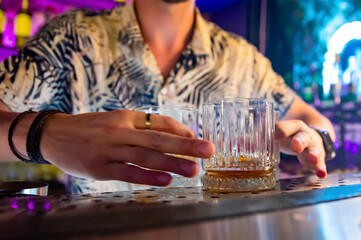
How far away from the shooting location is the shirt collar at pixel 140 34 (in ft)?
4.51

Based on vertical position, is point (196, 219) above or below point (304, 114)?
below

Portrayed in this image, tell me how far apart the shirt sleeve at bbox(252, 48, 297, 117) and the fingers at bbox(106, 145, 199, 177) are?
1.09 metres

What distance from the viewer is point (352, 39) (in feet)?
9.78

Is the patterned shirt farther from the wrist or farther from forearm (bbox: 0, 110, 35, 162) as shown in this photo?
the wrist

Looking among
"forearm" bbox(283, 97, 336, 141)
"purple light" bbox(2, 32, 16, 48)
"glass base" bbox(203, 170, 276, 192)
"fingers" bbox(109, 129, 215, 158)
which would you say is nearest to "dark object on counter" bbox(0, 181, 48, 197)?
"fingers" bbox(109, 129, 215, 158)

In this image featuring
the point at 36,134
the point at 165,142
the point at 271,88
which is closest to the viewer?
the point at 165,142

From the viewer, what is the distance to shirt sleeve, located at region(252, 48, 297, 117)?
1.54 meters

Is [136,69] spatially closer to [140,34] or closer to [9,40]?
[140,34]

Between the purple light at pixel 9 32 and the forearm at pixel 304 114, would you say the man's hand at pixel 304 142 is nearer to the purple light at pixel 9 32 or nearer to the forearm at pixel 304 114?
the forearm at pixel 304 114

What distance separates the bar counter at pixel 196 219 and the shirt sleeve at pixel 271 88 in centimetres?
109

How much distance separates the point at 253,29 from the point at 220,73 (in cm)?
212

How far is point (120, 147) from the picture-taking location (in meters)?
0.56

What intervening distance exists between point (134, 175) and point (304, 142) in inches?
17.3

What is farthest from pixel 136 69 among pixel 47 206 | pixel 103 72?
pixel 47 206
